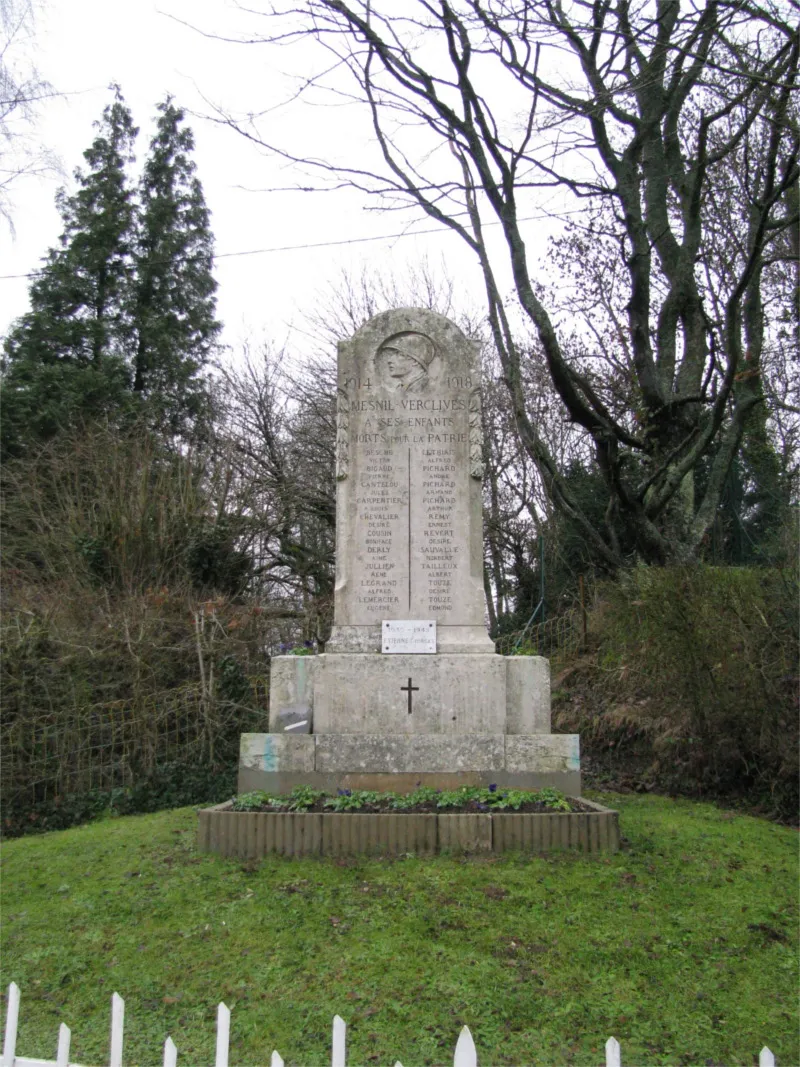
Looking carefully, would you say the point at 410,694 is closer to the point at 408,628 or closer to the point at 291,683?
the point at 408,628

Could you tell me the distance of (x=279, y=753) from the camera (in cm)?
643

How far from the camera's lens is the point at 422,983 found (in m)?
3.66

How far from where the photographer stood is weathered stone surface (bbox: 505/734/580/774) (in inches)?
251

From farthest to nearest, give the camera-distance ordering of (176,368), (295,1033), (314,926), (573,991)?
1. (176,368)
2. (314,926)
3. (573,991)
4. (295,1033)

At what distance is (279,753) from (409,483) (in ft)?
7.85

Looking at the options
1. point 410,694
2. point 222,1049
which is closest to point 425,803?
point 410,694

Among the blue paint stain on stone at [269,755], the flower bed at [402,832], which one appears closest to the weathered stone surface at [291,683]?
the blue paint stain on stone at [269,755]

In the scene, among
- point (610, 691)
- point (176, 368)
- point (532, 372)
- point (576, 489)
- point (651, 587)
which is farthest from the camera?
point (176, 368)

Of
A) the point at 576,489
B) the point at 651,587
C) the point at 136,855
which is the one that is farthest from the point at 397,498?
the point at 576,489

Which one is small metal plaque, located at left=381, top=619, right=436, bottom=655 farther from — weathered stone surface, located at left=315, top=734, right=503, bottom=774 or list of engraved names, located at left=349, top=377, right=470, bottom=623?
weathered stone surface, located at left=315, top=734, right=503, bottom=774

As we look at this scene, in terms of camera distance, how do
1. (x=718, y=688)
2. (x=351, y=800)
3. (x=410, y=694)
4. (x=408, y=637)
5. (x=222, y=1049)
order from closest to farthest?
1. (x=222, y=1049)
2. (x=351, y=800)
3. (x=410, y=694)
4. (x=408, y=637)
5. (x=718, y=688)

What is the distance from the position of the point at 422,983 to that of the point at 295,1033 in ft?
2.01

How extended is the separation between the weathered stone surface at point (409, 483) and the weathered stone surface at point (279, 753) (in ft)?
2.68

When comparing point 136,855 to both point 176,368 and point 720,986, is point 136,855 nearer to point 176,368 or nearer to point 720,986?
point 720,986
